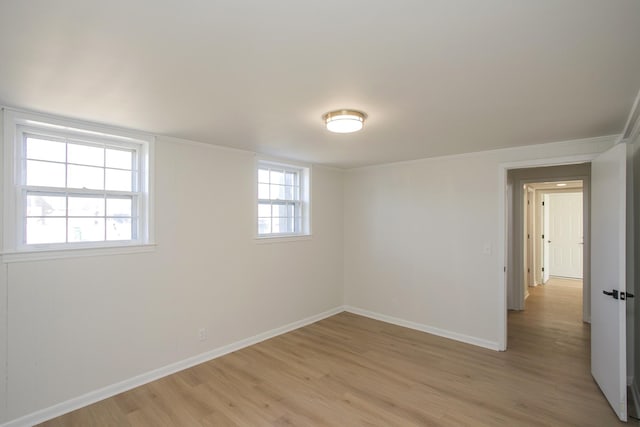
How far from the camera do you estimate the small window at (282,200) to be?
431cm

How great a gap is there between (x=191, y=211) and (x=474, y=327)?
12.1 ft

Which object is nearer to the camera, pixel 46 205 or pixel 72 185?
pixel 46 205

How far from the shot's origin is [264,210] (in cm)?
433

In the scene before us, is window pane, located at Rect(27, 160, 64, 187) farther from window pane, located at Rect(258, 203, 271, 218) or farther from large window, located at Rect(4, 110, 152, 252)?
window pane, located at Rect(258, 203, 271, 218)

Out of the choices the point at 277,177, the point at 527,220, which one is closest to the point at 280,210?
the point at 277,177

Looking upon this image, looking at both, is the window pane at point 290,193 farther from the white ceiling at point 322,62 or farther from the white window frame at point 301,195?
the white ceiling at point 322,62

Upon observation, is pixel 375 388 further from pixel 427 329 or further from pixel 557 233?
pixel 557 233

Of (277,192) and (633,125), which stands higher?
(633,125)

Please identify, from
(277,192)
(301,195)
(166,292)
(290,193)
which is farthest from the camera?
(301,195)

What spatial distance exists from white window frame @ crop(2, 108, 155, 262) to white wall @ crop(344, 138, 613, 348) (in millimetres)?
3153

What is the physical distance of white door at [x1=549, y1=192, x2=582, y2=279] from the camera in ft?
26.4

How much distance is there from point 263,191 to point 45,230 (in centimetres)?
232

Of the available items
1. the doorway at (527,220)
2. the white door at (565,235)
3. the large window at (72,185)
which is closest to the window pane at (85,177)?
the large window at (72,185)

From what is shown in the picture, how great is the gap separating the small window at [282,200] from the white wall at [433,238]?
91 centimetres
